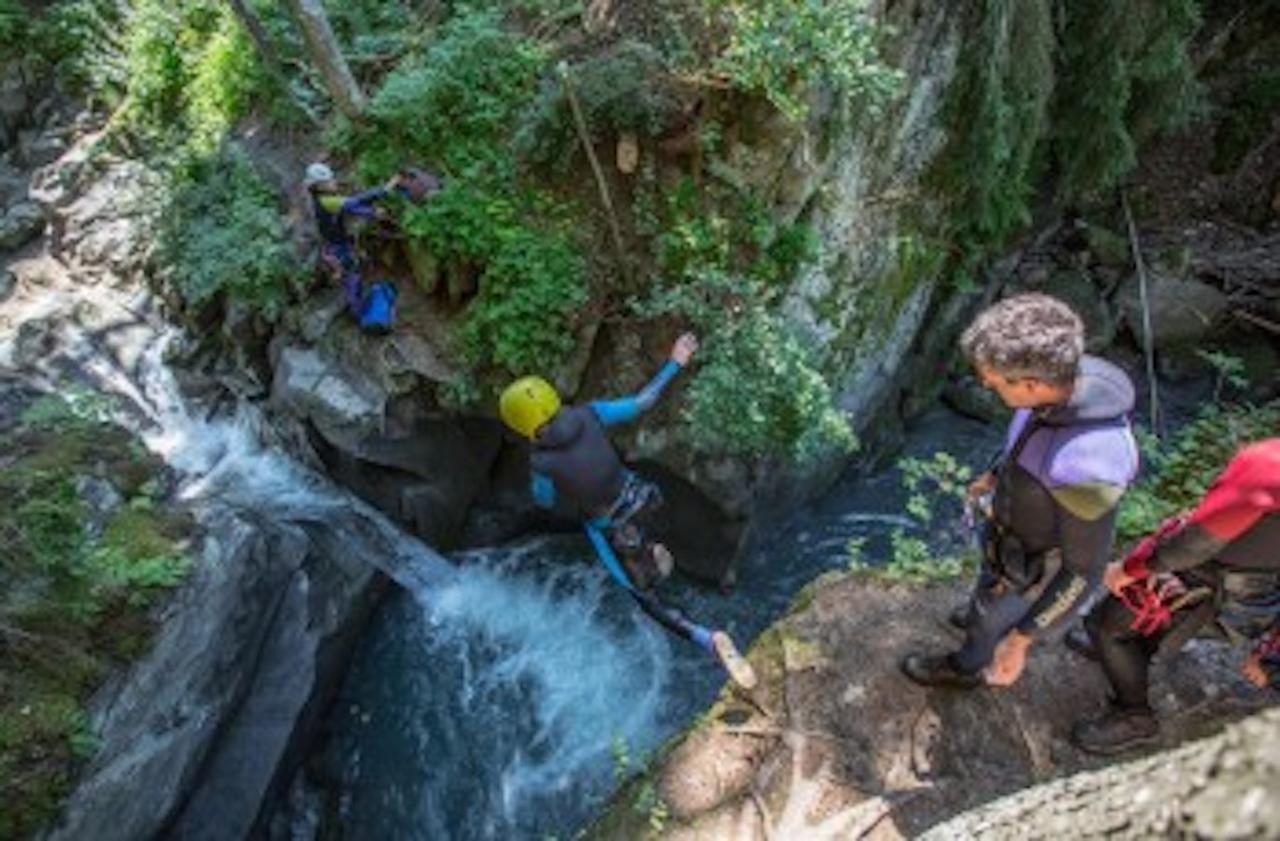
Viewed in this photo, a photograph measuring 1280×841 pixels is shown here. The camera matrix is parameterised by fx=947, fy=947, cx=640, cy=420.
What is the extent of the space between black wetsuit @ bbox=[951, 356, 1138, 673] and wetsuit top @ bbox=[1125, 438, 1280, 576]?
30cm

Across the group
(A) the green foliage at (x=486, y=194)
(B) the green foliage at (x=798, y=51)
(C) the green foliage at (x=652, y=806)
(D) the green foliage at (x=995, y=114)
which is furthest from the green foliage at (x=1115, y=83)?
(C) the green foliage at (x=652, y=806)

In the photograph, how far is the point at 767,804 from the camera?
4.31 metres

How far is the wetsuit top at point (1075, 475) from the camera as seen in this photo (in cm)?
335

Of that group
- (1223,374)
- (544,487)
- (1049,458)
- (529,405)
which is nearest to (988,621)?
(1049,458)

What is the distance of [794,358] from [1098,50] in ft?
15.8

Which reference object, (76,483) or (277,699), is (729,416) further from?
(76,483)

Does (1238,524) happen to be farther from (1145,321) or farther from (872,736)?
(1145,321)

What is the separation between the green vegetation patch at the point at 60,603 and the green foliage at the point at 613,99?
13.2 feet

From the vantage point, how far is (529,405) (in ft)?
19.0

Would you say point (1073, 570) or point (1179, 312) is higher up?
point (1073, 570)

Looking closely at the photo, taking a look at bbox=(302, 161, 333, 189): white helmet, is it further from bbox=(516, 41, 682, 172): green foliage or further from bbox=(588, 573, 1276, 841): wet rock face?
bbox=(588, 573, 1276, 841): wet rock face

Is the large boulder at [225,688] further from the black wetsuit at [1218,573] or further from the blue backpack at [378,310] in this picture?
the black wetsuit at [1218,573]

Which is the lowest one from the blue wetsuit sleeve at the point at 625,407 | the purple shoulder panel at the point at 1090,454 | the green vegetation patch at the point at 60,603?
the green vegetation patch at the point at 60,603

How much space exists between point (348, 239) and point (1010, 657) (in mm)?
6047
